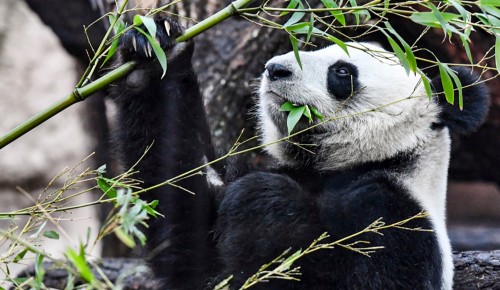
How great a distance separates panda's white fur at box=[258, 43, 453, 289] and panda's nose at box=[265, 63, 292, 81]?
0.02 m

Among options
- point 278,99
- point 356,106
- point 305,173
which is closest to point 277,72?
point 278,99

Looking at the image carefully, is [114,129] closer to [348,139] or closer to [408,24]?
[348,139]

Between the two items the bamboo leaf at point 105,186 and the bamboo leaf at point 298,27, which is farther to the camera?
the bamboo leaf at point 298,27

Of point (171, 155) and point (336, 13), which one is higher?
point (336, 13)

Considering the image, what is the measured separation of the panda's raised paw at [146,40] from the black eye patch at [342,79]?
2.82 ft

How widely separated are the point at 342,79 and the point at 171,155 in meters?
0.96

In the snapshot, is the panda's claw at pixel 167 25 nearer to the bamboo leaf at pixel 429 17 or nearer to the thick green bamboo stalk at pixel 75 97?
the thick green bamboo stalk at pixel 75 97

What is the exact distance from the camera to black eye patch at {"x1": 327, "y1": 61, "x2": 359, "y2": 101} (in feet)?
12.1

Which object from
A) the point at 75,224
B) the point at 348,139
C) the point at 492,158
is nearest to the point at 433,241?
the point at 348,139

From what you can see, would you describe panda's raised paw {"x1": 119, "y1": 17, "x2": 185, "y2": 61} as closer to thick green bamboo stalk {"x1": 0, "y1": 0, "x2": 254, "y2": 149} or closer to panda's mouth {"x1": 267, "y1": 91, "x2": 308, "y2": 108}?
thick green bamboo stalk {"x1": 0, "y1": 0, "x2": 254, "y2": 149}

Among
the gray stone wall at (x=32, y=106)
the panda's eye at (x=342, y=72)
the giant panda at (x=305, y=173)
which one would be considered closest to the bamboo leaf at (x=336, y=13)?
the giant panda at (x=305, y=173)

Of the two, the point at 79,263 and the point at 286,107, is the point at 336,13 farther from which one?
the point at 79,263

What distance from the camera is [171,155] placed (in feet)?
11.5

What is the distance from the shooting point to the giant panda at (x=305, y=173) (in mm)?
3158
